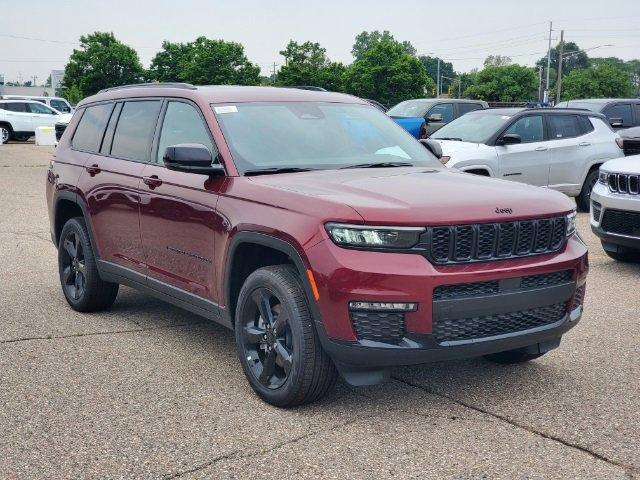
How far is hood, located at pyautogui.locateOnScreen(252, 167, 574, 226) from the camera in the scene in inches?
165

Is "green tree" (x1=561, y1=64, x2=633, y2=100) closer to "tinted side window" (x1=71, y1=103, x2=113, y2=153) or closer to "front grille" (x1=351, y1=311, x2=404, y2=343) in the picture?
"tinted side window" (x1=71, y1=103, x2=113, y2=153)

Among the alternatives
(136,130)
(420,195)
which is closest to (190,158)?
(420,195)

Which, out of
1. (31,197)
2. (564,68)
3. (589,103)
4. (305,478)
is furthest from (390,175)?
(564,68)

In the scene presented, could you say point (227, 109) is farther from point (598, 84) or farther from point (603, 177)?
point (598, 84)

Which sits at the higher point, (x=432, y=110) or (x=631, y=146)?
(x=432, y=110)

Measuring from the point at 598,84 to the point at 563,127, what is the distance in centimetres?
9596

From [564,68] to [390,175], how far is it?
610 ft

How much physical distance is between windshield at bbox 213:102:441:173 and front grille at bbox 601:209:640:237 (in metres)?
3.45

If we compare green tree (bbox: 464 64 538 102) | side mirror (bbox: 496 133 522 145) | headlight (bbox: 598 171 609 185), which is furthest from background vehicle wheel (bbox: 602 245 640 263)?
green tree (bbox: 464 64 538 102)

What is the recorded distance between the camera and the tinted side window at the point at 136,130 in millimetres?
6004

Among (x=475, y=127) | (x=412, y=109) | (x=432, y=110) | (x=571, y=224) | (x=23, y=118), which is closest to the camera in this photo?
(x=571, y=224)

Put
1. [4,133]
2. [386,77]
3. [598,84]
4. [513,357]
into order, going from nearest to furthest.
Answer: [513,357] < [4,133] < [386,77] < [598,84]

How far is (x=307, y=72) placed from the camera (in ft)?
247

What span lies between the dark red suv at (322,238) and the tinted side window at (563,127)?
8226mm
